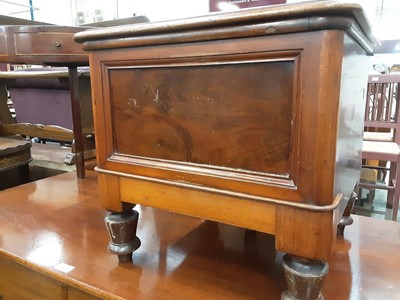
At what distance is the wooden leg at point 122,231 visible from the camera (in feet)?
2.72

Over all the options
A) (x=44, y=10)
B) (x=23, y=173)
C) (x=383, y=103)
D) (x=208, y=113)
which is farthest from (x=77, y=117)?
(x=44, y=10)

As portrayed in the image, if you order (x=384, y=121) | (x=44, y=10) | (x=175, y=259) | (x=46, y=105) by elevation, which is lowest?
(x=175, y=259)

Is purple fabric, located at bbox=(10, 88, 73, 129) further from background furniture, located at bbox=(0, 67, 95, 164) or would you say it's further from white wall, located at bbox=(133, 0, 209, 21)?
white wall, located at bbox=(133, 0, 209, 21)

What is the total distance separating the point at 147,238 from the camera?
3.43 feet

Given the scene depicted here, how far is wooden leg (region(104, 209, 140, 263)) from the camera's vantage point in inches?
32.6

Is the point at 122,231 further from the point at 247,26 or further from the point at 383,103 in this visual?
the point at 383,103

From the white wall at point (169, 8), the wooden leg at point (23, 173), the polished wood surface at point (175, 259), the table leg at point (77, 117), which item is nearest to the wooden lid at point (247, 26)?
the polished wood surface at point (175, 259)

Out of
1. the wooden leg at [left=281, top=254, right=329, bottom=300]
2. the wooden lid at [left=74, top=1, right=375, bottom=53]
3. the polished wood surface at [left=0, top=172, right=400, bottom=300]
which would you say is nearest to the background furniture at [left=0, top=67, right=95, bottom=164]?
the polished wood surface at [left=0, top=172, right=400, bottom=300]

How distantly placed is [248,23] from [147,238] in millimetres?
727

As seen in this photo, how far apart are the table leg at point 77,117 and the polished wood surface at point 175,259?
1.36ft

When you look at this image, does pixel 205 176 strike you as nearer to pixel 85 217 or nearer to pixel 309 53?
pixel 309 53

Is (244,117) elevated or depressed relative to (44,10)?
depressed

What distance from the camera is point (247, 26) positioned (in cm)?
57

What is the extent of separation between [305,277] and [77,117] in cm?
131
